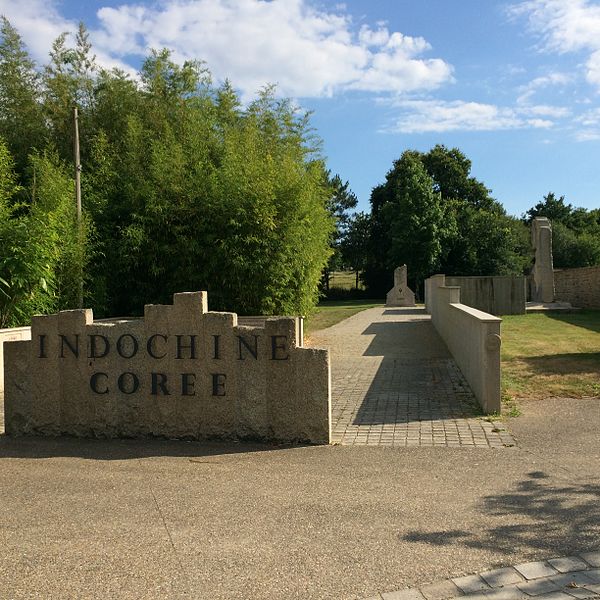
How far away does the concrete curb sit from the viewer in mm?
2842

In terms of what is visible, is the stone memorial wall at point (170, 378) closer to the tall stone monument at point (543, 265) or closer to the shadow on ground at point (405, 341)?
the shadow on ground at point (405, 341)

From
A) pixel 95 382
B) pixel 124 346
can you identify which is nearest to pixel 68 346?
pixel 95 382

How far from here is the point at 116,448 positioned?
5.57m

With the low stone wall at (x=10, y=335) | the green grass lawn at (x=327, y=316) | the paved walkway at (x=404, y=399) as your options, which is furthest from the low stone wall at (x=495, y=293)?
the low stone wall at (x=10, y=335)

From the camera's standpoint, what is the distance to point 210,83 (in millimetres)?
15570

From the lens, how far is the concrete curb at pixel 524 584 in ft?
9.32

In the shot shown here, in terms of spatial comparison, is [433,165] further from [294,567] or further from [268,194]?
[294,567]

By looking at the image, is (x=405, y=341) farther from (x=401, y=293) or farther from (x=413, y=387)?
(x=401, y=293)

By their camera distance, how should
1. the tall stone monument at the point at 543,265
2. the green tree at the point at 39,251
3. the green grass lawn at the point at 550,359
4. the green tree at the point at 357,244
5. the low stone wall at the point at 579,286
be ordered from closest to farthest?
the green grass lawn at the point at 550,359, the green tree at the point at 39,251, the low stone wall at the point at 579,286, the tall stone monument at the point at 543,265, the green tree at the point at 357,244

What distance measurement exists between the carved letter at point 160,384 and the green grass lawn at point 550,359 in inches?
171

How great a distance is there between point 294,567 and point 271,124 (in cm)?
1329

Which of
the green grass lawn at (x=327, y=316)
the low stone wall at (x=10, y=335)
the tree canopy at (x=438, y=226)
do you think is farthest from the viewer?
the tree canopy at (x=438, y=226)

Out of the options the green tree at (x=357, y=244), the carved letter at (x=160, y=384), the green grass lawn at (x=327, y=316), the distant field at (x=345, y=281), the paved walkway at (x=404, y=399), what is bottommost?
the paved walkway at (x=404, y=399)

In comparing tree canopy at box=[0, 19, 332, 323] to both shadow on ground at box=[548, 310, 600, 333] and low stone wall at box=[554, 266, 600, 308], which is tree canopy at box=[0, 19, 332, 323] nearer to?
shadow on ground at box=[548, 310, 600, 333]
